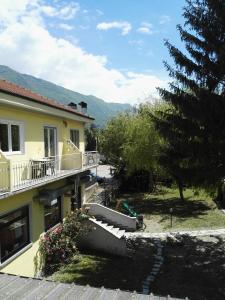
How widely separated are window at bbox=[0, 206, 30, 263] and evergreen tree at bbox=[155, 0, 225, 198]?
277 inches

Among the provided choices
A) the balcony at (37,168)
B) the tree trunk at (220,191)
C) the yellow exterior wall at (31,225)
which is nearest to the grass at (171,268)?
the yellow exterior wall at (31,225)

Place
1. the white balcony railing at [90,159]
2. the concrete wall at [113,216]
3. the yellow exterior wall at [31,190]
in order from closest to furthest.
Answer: the yellow exterior wall at [31,190] < the concrete wall at [113,216] < the white balcony railing at [90,159]

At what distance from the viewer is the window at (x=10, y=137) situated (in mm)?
12227

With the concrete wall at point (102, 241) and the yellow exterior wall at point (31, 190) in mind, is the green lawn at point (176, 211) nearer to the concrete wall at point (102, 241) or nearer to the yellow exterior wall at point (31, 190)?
the concrete wall at point (102, 241)

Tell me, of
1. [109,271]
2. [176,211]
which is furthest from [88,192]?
[109,271]

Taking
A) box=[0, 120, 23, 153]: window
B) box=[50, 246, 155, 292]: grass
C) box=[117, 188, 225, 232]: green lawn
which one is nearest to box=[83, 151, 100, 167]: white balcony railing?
box=[117, 188, 225, 232]: green lawn

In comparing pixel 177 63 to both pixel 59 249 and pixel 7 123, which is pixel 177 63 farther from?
pixel 59 249

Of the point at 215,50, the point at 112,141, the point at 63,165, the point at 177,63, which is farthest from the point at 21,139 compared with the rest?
the point at 112,141

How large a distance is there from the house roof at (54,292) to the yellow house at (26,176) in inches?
190

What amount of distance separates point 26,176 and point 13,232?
2.32m

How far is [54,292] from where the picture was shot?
545 cm

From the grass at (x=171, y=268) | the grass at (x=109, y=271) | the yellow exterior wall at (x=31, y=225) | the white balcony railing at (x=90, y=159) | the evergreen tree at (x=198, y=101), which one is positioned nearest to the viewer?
the yellow exterior wall at (x=31, y=225)

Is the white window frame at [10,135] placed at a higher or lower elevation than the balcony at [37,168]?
higher

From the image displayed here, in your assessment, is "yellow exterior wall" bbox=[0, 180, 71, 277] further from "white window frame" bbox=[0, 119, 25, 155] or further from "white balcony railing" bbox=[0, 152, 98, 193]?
"white window frame" bbox=[0, 119, 25, 155]
